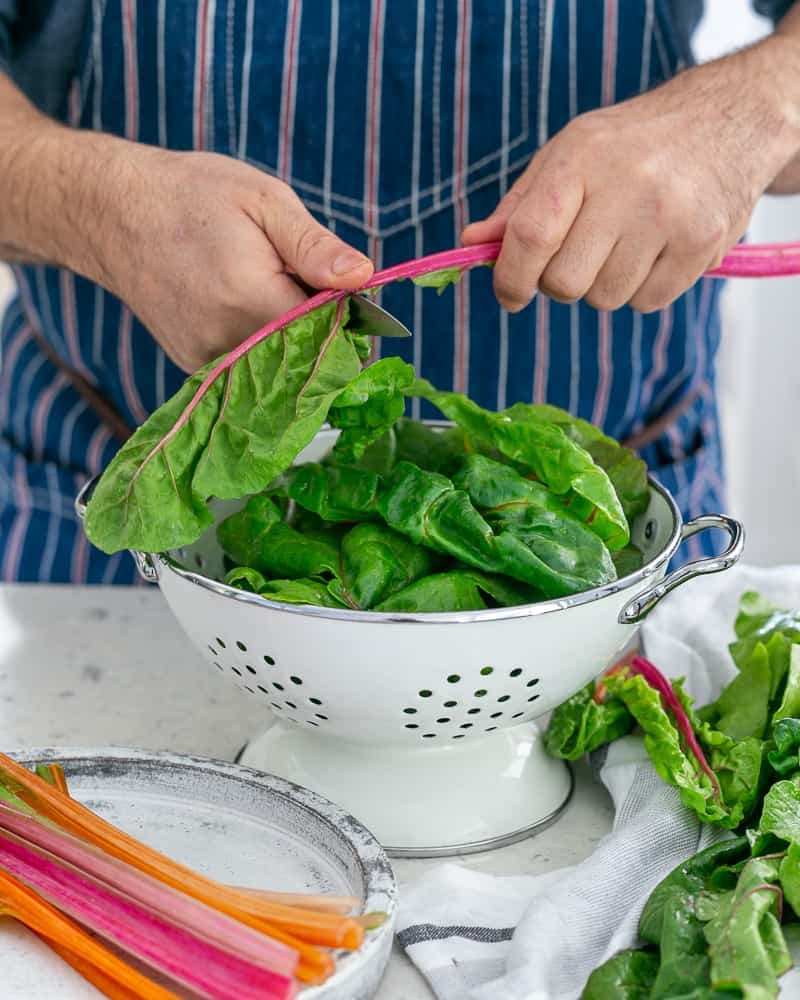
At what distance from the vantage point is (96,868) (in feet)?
2.42

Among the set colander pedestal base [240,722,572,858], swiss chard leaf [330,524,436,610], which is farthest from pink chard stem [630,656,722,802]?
swiss chard leaf [330,524,436,610]

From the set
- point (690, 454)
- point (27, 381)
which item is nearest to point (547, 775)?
point (690, 454)

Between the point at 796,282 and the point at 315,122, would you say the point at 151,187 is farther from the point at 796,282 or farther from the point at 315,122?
the point at 796,282

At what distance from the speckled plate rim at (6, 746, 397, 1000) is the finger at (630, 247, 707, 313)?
51cm

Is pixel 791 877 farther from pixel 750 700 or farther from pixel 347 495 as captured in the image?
pixel 347 495

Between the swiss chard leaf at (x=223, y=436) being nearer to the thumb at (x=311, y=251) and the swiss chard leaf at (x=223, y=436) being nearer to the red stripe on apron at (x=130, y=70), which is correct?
the thumb at (x=311, y=251)

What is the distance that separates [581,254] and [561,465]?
0.66 ft

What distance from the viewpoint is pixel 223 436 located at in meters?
0.86

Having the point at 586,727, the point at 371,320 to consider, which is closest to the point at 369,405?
the point at 371,320

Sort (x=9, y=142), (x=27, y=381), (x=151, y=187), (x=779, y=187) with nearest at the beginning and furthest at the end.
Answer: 1. (x=151, y=187)
2. (x=9, y=142)
3. (x=779, y=187)
4. (x=27, y=381)

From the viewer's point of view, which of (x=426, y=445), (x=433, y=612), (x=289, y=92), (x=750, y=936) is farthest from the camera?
(x=289, y=92)

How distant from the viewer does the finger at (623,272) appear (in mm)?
1021

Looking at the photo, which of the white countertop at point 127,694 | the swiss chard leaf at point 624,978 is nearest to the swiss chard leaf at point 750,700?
the white countertop at point 127,694

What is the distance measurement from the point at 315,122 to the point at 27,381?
46 cm
